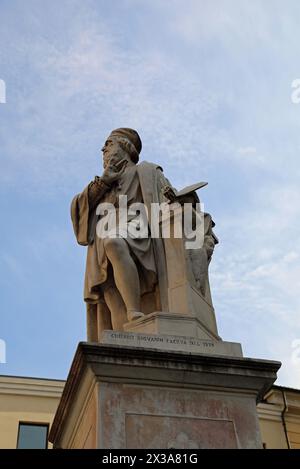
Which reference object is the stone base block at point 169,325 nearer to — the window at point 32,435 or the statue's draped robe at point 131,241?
the statue's draped robe at point 131,241

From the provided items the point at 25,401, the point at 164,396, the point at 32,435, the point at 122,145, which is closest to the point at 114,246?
the point at 164,396

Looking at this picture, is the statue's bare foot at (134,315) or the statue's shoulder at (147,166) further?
the statue's shoulder at (147,166)

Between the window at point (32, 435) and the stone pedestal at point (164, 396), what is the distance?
17.3m

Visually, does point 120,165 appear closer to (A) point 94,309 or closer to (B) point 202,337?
(A) point 94,309

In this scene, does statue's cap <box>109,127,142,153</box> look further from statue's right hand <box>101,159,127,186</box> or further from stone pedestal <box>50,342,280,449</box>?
stone pedestal <box>50,342,280,449</box>

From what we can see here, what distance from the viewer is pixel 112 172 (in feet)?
31.2

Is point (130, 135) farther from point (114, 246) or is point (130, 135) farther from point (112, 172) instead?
point (114, 246)

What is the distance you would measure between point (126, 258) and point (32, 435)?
17439mm

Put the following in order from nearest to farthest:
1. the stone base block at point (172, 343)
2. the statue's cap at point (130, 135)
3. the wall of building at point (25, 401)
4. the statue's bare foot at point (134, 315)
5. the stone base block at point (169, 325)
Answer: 1. the stone base block at point (172, 343)
2. the stone base block at point (169, 325)
3. the statue's bare foot at point (134, 315)
4. the statue's cap at point (130, 135)
5. the wall of building at point (25, 401)

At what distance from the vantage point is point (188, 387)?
7.00 m

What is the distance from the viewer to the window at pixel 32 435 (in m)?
23.7

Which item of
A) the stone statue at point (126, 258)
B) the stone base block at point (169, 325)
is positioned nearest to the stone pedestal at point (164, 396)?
the stone base block at point (169, 325)
